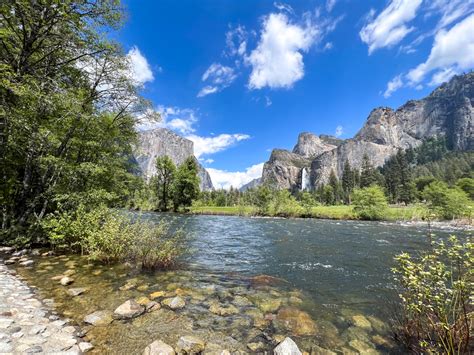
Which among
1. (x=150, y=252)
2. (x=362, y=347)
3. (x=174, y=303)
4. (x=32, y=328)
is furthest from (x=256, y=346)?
(x=150, y=252)

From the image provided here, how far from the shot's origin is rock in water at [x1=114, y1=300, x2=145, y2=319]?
15.8 ft

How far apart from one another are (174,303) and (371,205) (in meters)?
48.1

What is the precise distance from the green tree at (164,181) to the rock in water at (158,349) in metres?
52.7

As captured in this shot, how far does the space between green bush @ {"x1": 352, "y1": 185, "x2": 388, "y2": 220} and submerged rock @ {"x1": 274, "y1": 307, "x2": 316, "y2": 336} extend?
46.0 meters

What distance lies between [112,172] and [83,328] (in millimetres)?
9104

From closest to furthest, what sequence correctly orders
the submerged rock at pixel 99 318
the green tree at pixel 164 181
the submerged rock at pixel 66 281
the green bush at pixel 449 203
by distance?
the submerged rock at pixel 99 318 → the submerged rock at pixel 66 281 → the green bush at pixel 449 203 → the green tree at pixel 164 181

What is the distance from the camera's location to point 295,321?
5.16 m

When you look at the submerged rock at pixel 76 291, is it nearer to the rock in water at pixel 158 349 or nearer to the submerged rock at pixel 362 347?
the rock in water at pixel 158 349

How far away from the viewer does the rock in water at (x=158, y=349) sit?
3664mm

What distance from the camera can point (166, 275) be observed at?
7543 millimetres

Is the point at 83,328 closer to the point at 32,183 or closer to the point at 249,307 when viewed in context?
the point at 249,307

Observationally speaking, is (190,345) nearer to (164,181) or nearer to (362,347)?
(362,347)

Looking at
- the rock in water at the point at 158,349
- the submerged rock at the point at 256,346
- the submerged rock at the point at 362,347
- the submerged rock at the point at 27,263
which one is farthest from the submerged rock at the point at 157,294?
the submerged rock at the point at 27,263

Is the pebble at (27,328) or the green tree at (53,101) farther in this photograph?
the green tree at (53,101)
